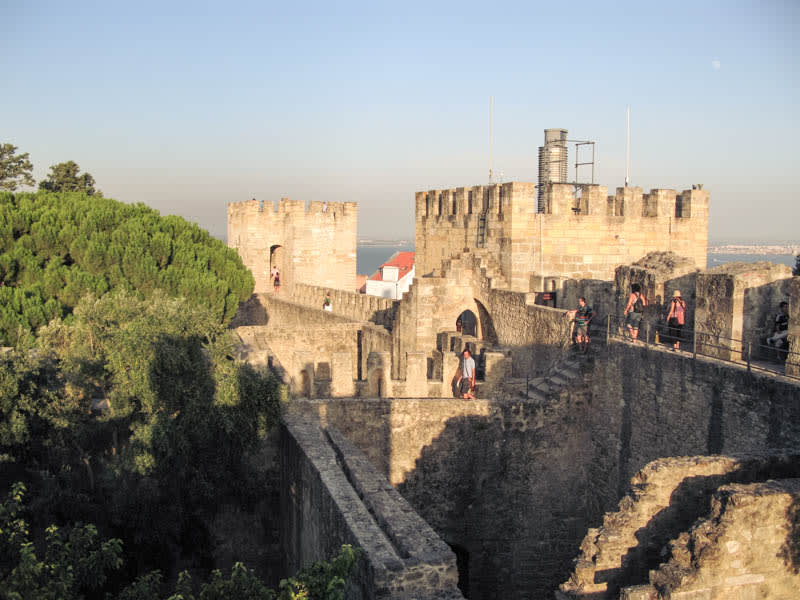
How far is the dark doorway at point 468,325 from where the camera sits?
1932cm

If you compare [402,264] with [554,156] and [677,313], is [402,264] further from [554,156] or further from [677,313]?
[677,313]

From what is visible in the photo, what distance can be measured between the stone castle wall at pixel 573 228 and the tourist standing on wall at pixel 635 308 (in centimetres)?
321

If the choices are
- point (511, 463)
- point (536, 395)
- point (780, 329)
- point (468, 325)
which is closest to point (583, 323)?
point (536, 395)

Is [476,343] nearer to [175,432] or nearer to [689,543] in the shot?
[175,432]

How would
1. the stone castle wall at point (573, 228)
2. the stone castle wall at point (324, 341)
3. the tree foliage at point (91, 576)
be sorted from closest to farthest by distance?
the tree foliage at point (91, 576) < the stone castle wall at point (573, 228) < the stone castle wall at point (324, 341)

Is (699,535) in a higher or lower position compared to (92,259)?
lower

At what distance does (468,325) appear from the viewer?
20.6 metres

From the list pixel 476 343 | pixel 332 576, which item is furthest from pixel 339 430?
pixel 332 576

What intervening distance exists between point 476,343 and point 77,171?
26134mm

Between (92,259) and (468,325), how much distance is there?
34.6ft

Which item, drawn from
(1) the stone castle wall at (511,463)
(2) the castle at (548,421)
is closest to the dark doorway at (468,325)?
(2) the castle at (548,421)

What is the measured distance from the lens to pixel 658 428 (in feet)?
37.8

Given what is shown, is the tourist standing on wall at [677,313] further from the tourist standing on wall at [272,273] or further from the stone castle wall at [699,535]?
the tourist standing on wall at [272,273]

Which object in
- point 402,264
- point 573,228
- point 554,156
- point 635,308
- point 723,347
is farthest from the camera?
point 402,264
